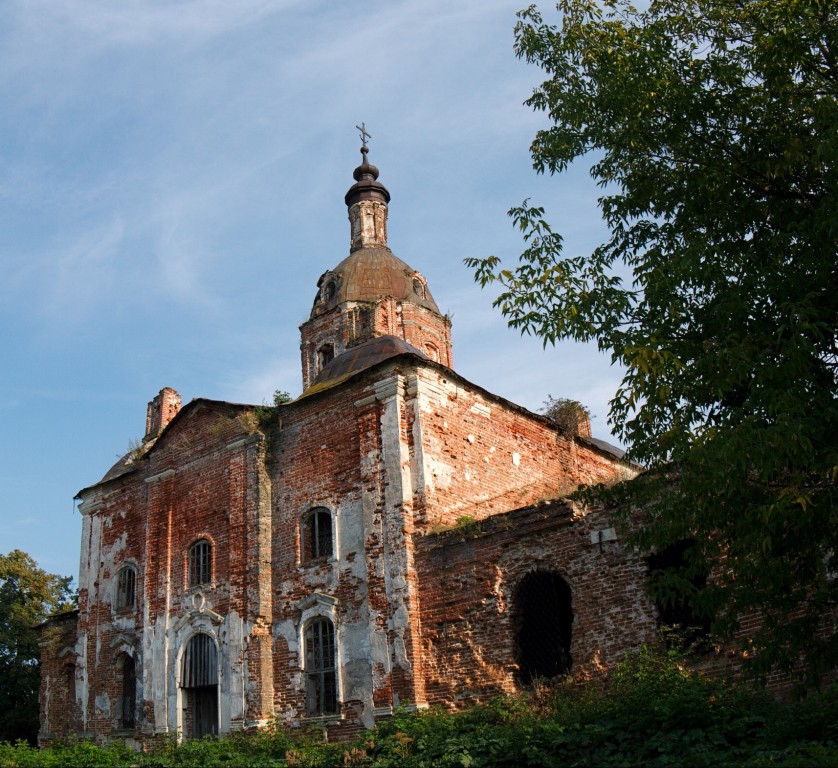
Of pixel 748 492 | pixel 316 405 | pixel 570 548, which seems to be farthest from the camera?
pixel 316 405

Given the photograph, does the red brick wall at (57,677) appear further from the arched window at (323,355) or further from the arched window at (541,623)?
the arched window at (541,623)

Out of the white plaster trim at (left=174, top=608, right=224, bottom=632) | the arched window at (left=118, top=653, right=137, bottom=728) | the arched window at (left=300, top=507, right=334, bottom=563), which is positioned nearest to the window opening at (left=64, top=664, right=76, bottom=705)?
the arched window at (left=118, top=653, right=137, bottom=728)

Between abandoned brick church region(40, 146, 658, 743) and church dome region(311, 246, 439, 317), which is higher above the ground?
church dome region(311, 246, 439, 317)

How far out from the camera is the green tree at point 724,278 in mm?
6809

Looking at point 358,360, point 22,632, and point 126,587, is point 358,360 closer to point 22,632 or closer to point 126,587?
point 126,587

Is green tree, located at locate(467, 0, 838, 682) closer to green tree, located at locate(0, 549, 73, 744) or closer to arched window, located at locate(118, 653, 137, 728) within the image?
arched window, located at locate(118, 653, 137, 728)

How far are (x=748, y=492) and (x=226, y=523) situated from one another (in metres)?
13.1

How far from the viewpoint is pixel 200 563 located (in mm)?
18562

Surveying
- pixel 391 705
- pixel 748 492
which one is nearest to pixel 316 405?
pixel 391 705

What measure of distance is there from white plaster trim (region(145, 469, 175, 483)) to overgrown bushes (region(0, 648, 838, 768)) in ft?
22.0

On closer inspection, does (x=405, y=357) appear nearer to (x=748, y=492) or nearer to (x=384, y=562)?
(x=384, y=562)

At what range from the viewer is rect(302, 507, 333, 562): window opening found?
1653 centimetres

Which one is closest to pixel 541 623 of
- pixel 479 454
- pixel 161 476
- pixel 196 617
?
pixel 479 454

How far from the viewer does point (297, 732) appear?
15.7 m
